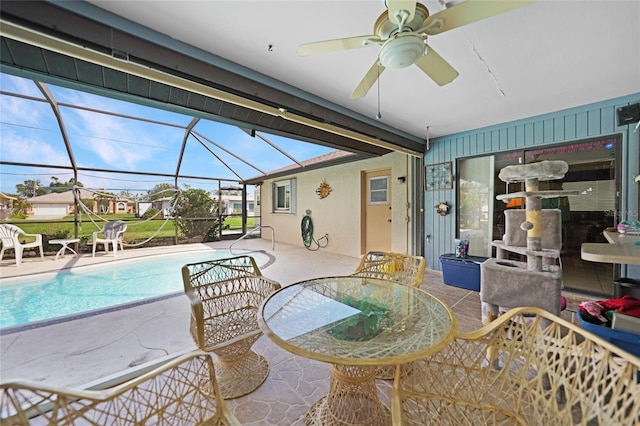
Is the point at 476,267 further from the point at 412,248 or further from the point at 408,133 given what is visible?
the point at 408,133

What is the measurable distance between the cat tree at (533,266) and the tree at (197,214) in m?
8.46

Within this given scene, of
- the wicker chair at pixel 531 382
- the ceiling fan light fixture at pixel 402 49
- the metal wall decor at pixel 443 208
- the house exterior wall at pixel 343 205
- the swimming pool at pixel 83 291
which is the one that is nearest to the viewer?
the wicker chair at pixel 531 382

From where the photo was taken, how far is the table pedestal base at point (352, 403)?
1293 mm

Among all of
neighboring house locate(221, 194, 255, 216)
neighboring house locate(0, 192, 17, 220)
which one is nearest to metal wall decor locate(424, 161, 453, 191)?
neighboring house locate(221, 194, 255, 216)

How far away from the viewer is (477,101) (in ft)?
9.37

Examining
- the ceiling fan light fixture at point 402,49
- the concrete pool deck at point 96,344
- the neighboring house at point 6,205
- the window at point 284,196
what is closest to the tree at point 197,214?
the window at point 284,196

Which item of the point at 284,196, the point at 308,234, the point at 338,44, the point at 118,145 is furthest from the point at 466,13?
the point at 284,196

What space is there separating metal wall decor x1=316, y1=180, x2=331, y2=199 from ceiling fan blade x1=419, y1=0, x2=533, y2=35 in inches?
201

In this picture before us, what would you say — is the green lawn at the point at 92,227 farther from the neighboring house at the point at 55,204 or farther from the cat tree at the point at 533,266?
the cat tree at the point at 533,266

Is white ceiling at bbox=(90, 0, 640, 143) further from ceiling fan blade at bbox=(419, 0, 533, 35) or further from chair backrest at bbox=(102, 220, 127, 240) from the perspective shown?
chair backrest at bbox=(102, 220, 127, 240)

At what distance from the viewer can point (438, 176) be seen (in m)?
4.33

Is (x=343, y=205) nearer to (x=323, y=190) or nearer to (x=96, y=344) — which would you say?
(x=323, y=190)

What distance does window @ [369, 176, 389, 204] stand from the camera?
5.27 meters

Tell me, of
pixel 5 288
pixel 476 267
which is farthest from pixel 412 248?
pixel 5 288
